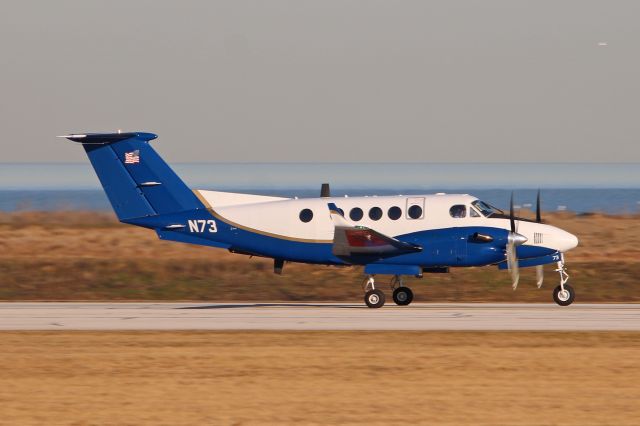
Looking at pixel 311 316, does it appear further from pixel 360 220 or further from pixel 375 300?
pixel 360 220

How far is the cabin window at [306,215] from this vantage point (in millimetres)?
32281

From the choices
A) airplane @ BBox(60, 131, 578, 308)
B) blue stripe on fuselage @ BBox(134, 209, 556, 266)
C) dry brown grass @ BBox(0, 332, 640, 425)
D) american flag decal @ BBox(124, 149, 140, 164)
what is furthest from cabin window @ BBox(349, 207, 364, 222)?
dry brown grass @ BBox(0, 332, 640, 425)

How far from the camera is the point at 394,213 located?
31.6 metres

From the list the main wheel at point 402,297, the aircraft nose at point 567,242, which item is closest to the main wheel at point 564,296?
the aircraft nose at point 567,242

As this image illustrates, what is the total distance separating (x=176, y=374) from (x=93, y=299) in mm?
18606

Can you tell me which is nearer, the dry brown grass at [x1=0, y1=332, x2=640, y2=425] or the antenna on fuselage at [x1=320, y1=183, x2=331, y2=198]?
the dry brown grass at [x1=0, y1=332, x2=640, y2=425]

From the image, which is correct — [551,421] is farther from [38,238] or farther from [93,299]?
[38,238]

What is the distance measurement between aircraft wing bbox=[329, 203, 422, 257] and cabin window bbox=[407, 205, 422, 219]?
78cm

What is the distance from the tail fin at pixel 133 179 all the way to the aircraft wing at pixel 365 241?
4322 millimetres

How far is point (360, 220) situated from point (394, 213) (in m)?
0.97

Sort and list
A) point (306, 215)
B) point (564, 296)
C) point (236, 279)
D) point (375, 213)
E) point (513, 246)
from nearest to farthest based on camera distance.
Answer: point (513, 246) < point (564, 296) < point (375, 213) < point (306, 215) < point (236, 279)

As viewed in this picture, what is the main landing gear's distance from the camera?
31172 mm

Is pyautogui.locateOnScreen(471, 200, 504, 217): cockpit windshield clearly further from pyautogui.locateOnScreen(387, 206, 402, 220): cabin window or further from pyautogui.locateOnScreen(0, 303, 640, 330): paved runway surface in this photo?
pyautogui.locateOnScreen(0, 303, 640, 330): paved runway surface

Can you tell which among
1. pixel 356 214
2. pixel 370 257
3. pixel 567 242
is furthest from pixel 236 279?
pixel 567 242
